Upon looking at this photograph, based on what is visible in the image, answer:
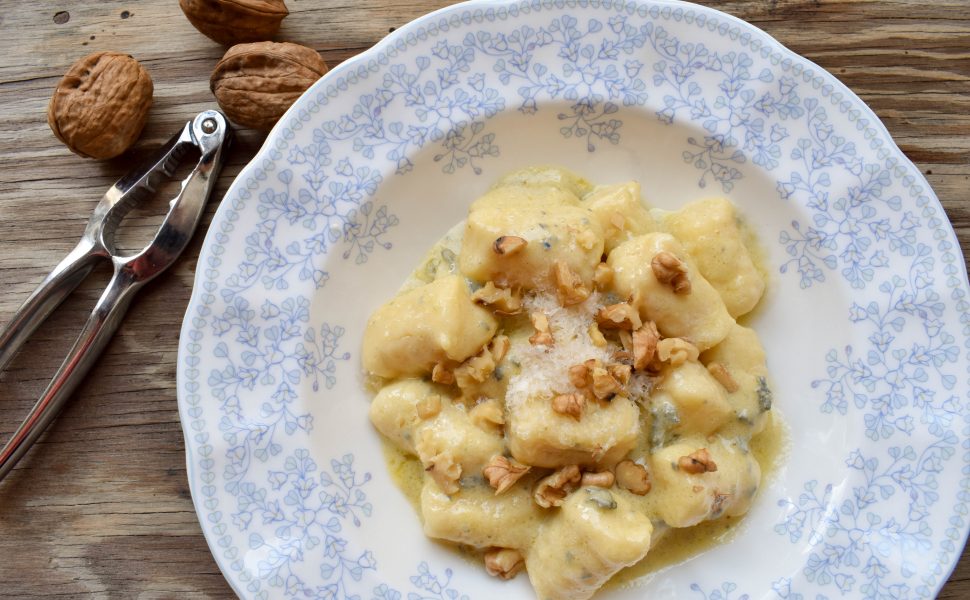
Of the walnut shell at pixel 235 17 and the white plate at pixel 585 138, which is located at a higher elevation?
the walnut shell at pixel 235 17

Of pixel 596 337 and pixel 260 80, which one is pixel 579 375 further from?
pixel 260 80

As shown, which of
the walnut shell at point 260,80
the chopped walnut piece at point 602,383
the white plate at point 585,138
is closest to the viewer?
the chopped walnut piece at point 602,383

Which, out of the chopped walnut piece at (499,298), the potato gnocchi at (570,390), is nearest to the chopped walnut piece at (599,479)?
the potato gnocchi at (570,390)

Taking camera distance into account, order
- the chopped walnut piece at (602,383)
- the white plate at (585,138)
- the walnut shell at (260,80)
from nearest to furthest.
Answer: the chopped walnut piece at (602,383), the white plate at (585,138), the walnut shell at (260,80)

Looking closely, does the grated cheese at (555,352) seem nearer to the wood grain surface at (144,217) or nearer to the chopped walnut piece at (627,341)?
the chopped walnut piece at (627,341)

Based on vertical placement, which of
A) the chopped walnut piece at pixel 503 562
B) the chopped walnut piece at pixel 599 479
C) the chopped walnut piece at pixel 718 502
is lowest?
the chopped walnut piece at pixel 503 562

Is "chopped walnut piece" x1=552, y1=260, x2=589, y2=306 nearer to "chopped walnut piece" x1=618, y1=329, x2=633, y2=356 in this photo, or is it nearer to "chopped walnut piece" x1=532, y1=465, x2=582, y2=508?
"chopped walnut piece" x1=618, y1=329, x2=633, y2=356

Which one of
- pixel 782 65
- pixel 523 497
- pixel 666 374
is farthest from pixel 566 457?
pixel 782 65

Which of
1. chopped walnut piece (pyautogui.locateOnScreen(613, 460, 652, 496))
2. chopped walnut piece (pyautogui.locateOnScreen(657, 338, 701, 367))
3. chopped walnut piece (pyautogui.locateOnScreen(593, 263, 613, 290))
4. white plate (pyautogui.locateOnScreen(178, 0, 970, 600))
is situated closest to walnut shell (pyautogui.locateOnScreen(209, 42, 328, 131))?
white plate (pyautogui.locateOnScreen(178, 0, 970, 600))
